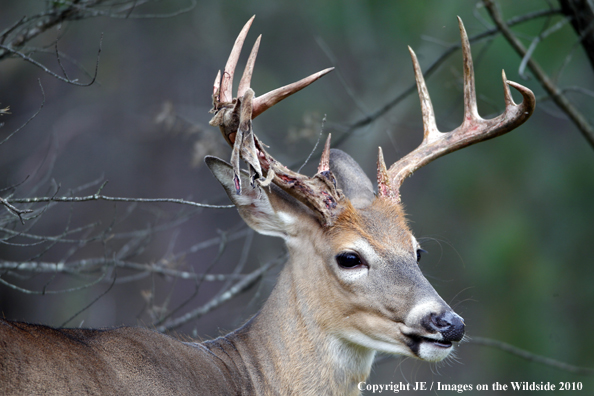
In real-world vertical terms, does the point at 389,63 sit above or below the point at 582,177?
above

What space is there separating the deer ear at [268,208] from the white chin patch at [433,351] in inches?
46.3

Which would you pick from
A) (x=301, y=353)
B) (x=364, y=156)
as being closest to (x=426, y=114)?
(x=301, y=353)

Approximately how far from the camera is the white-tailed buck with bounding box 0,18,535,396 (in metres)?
3.70

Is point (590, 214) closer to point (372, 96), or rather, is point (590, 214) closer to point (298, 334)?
point (372, 96)

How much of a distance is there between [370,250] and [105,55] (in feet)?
35.8

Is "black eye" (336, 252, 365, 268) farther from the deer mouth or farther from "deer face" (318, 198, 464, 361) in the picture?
the deer mouth

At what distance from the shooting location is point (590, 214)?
13156 millimetres

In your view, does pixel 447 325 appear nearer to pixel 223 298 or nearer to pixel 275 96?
pixel 275 96

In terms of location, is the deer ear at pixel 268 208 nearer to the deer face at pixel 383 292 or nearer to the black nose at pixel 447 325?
the deer face at pixel 383 292

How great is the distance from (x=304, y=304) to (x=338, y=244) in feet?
1.48

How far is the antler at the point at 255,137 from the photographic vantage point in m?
3.72

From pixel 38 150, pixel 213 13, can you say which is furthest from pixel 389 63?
pixel 38 150

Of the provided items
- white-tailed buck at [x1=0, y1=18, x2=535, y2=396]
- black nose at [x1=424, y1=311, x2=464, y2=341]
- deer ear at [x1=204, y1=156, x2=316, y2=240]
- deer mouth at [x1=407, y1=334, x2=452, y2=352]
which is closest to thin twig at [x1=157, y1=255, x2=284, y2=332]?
white-tailed buck at [x1=0, y1=18, x2=535, y2=396]

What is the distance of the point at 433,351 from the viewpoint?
3816mm
